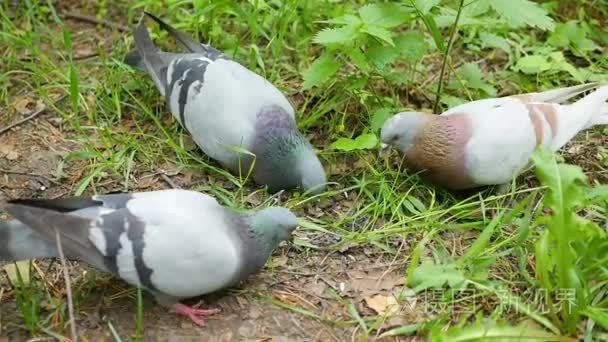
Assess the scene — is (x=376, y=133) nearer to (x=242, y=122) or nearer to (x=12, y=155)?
(x=242, y=122)

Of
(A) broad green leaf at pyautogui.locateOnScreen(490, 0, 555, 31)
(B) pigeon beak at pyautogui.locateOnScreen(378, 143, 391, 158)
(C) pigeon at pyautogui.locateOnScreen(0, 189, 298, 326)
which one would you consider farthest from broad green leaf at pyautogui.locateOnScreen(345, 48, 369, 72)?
(C) pigeon at pyautogui.locateOnScreen(0, 189, 298, 326)

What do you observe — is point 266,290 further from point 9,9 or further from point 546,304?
point 9,9

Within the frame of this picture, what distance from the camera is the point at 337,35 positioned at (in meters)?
3.80

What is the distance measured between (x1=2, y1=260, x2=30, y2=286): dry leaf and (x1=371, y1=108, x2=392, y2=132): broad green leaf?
191cm

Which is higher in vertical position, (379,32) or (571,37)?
(379,32)

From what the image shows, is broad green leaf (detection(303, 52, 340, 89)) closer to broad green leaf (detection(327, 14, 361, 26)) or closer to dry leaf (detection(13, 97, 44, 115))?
broad green leaf (detection(327, 14, 361, 26))

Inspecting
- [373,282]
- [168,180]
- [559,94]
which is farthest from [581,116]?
[168,180]

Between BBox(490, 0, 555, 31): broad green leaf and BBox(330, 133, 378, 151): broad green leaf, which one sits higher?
BBox(490, 0, 555, 31): broad green leaf

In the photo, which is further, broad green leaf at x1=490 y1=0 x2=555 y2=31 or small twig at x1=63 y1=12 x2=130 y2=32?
small twig at x1=63 y1=12 x2=130 y2=32

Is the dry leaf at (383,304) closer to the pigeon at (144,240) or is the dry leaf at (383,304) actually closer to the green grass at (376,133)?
the green grass at (376,133)

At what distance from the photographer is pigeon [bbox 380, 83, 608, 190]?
3697 mm

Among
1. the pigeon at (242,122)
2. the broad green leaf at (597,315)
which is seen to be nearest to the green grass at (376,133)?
the broad green leaf at (597,315)

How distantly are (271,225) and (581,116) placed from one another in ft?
5.84

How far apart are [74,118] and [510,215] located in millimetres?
2505
